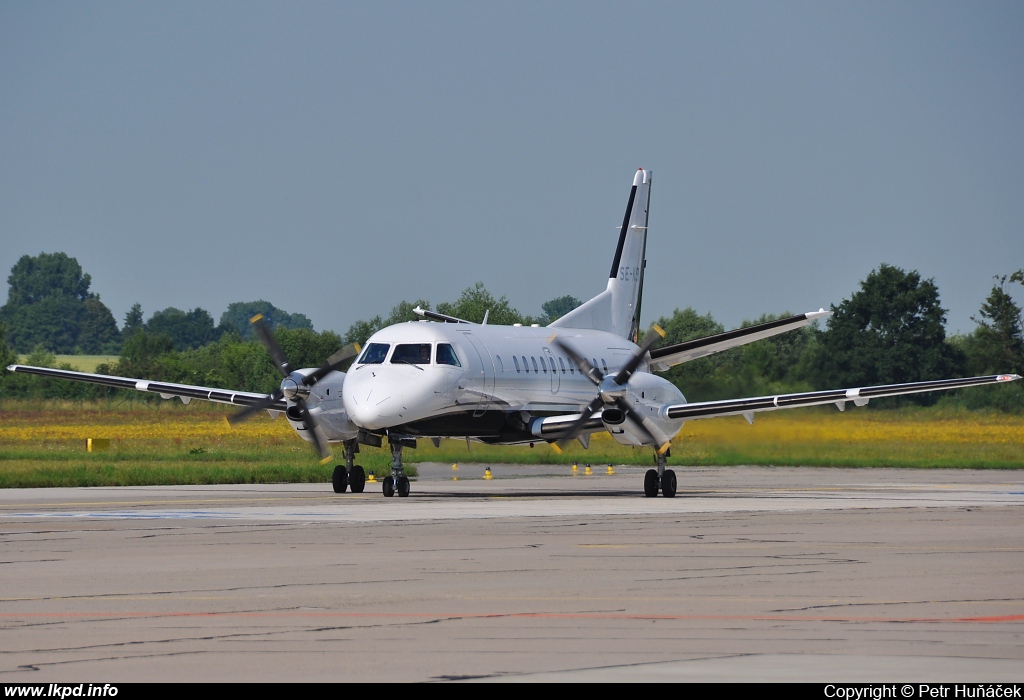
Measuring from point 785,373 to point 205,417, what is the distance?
1384 inches

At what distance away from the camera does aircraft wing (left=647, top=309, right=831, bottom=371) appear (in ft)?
94.3

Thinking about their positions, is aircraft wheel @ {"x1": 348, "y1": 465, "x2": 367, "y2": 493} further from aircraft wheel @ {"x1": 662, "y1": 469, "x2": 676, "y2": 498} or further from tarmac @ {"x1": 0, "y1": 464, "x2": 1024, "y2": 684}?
aircraft wheel @ {"x1": 662, "y1": 469, "x2": 676, "y2": 498}

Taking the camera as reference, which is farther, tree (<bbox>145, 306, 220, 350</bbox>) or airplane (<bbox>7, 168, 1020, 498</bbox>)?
tree (<bbox>145, 306, 220, 350</bbox>)

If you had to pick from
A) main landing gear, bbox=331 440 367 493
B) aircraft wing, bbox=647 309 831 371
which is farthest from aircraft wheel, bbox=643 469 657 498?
main landing gear, bbox=331 440 367 493

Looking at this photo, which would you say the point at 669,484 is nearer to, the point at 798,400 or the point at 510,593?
the point at 798,400

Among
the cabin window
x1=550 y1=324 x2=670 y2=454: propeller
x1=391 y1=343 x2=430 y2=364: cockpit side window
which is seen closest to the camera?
x1=391 y1=343 x2=430 y2=364: cockpit side window

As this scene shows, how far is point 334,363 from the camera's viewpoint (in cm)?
2838

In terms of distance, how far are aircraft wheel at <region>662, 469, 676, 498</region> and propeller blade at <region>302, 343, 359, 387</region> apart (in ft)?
22.3

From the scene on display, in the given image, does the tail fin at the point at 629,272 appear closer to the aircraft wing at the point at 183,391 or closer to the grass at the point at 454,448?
the grass at the point at 454,448

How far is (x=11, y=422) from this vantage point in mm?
65250

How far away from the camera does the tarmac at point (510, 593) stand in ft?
27.7

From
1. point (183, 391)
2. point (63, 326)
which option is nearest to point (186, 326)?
point (63, 326)
